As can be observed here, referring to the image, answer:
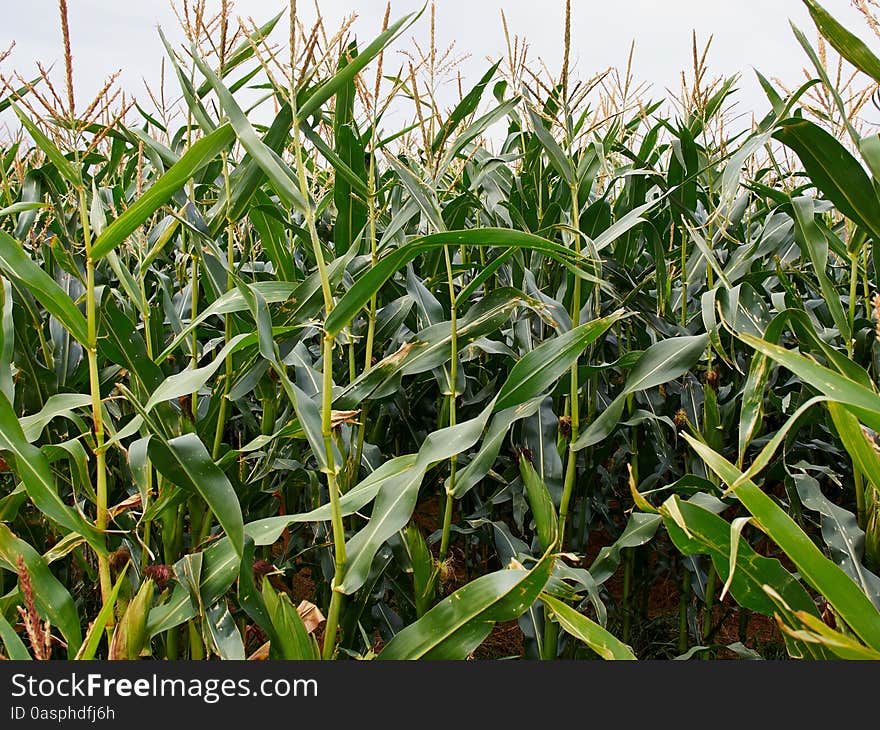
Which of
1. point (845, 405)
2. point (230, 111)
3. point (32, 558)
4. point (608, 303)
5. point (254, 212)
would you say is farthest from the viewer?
point (608, 303)

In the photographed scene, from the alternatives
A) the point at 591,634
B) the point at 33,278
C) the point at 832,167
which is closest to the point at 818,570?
the point at 591,634

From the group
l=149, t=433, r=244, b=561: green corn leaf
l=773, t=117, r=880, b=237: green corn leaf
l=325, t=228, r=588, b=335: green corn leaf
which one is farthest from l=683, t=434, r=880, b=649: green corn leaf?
l=149, t=433, r=244, b=561: green corn leaf

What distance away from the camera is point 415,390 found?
1.94m

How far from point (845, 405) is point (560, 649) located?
0.87 m

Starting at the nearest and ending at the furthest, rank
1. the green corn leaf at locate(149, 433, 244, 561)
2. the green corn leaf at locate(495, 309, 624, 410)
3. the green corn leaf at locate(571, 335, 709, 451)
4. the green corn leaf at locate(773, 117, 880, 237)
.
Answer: the green corn leaf at locate(149, 433, 244, 561), the green corn leaf at locate(773, 117, 880, 237), the green corn leaf at locate(495, 309, 624, 410), the green corn leaf at locate(571, 335, 709, 451)

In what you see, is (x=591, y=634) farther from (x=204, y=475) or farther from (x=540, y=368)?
(x=204, y=475)

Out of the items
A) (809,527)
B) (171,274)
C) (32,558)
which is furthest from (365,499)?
(809,527)

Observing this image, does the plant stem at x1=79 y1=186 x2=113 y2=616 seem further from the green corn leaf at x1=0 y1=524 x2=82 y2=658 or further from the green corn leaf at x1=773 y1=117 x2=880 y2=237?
the green corn leaf at x1=773 y1=117 x2=880 y2=237

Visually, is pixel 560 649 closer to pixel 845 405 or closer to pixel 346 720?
pixel 346 720

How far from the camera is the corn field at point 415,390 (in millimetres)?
1137

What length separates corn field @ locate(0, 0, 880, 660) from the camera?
114 cm

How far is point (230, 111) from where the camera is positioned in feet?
3.57

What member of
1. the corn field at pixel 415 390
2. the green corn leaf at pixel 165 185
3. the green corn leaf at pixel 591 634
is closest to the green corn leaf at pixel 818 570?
the corn field at pixel 415 390

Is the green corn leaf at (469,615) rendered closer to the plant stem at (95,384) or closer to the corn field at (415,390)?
the corn field at (415,390)
